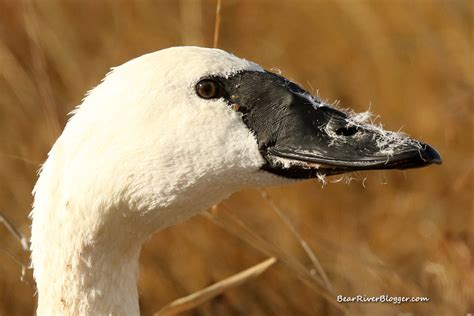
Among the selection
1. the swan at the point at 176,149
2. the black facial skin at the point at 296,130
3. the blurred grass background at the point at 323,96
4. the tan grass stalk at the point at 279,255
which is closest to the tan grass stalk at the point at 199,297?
the tan grass stalk at the point at 279,255

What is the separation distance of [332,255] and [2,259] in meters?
1.69

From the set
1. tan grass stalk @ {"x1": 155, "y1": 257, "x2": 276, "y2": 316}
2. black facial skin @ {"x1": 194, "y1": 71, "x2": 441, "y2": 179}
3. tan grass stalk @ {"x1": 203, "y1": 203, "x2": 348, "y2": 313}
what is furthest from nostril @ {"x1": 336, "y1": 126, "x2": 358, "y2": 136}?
tan grass stalk @ {"x1": 155, "y1": 257, "x2": 276, "y2": 316}

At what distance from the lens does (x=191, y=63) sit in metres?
2.31

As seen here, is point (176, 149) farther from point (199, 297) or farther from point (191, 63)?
point (199, 297)

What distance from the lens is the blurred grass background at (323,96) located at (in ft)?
13.5

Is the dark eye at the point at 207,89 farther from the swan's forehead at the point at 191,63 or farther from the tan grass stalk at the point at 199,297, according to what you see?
the tan grass stalk at the point at 199,297

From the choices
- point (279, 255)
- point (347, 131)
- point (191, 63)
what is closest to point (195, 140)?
point (191, 63)

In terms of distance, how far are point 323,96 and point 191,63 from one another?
3874 millimetres

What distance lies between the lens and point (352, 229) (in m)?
5.13

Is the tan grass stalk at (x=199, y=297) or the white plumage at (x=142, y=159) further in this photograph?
the tan grass stalk at (x=199, y=297)

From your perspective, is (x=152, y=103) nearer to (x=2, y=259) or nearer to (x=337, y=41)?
(x=2, y=259)

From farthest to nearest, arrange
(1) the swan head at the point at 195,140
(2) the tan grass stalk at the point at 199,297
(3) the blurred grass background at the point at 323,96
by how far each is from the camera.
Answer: (3) the blurred grass background at the point at 323,96 < (2) the tan grass stalk at the point at 199,297 < (1) the swan head at the point at 195,140

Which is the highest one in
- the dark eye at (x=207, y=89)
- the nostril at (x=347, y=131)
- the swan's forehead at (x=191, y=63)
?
the swan's forehead at (x=191, y=63)

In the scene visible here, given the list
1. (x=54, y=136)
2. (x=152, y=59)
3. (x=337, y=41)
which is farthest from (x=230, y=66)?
(x=337, y=41)
